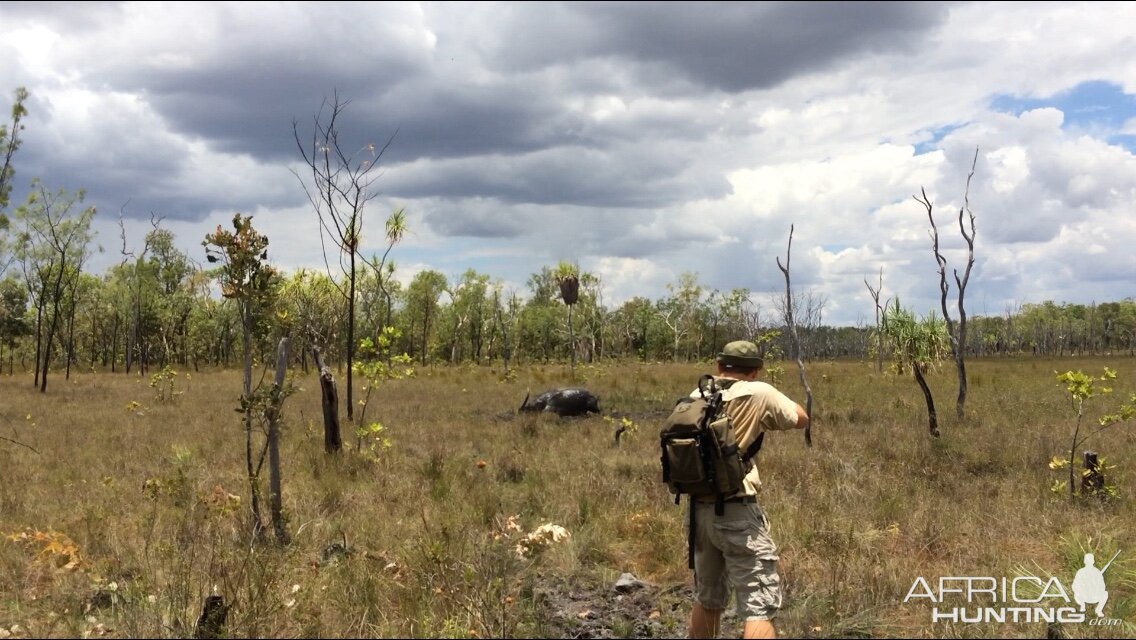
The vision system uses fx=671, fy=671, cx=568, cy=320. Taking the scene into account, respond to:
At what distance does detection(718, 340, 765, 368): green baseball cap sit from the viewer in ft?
13.1

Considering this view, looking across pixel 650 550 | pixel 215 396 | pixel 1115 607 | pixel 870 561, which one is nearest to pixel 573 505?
pixel 650 550

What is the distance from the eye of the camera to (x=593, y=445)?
10914 millimetres

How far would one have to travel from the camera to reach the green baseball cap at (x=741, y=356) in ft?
13.1

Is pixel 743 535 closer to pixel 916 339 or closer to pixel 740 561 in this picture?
pixel 740 561

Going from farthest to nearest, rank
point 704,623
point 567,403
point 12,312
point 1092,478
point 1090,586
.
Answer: point 12,312 < point 567,403 < point 1092,478 < point 1090,586 < point 704,623

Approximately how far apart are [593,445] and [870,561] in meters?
6.09

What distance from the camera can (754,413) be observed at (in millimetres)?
3822

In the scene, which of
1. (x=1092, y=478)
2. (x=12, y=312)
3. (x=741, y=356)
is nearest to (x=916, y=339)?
(x=1092, y=478)

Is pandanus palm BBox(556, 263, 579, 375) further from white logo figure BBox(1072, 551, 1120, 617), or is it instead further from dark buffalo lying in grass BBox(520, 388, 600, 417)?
white logo figure BBox(1072, 551, 1120, 617)

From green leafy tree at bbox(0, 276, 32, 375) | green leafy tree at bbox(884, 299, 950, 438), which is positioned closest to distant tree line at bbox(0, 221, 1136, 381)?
green leafy tree at bbox(0, 276, 32, 375)

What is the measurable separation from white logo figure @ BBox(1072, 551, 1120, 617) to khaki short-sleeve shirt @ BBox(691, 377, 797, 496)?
8.28 ft

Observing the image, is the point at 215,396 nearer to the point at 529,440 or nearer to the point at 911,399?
the point at 529,440

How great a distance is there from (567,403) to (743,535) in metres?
12.3

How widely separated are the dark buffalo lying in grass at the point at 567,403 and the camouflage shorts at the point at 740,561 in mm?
11823
